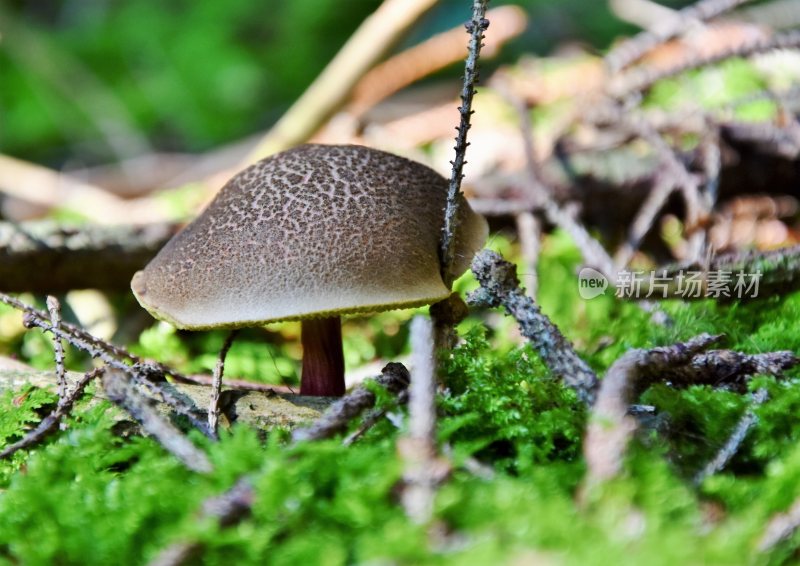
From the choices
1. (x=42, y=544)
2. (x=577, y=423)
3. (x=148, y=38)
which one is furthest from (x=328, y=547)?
(x=148, y=38)

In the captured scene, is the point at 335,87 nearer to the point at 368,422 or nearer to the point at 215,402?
the point at 215,402

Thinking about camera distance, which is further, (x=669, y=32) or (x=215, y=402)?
(x=669, y=32)

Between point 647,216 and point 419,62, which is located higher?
point 419,62

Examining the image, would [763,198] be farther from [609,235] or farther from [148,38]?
[148,38]

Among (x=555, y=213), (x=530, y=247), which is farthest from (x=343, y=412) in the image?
(x=555, y=213)

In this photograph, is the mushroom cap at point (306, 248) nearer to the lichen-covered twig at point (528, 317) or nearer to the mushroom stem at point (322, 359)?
the lichen-covered twig at point (528, 317)

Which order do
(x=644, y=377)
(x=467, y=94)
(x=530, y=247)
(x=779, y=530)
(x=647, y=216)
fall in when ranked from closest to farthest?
(x=779, y=530)
(x=644, y=377)
(x=467, y=94)
(x=530, y=247)
(x=647, y=216)

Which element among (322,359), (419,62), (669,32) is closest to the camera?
(322,359)

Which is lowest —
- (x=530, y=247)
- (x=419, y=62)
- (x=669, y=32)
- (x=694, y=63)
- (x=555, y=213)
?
(x=530, y=247)
